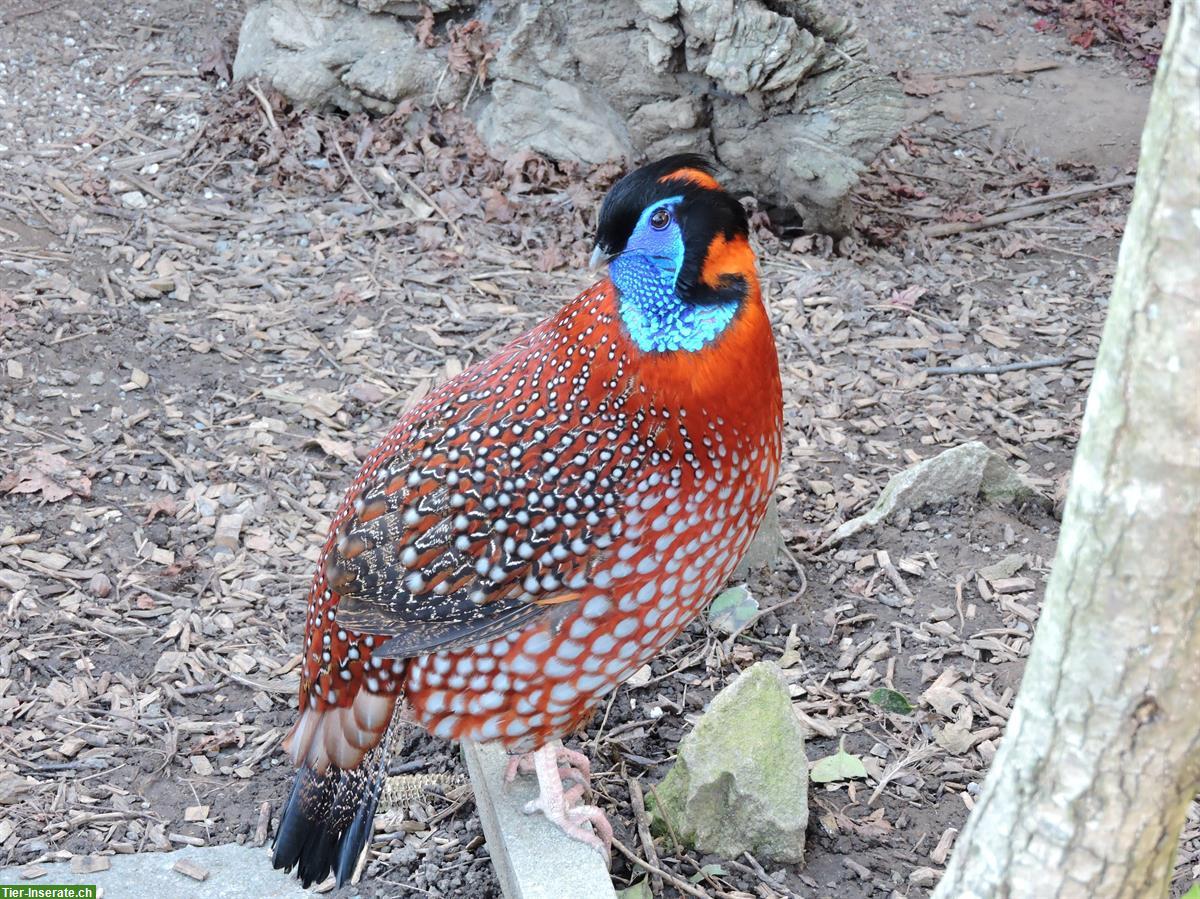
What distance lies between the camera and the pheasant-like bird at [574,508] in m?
2.66

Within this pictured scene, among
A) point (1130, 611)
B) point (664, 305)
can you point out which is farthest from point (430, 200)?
point (1130, 611)

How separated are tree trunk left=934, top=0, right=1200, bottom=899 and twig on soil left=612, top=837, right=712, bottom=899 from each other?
1.22 m

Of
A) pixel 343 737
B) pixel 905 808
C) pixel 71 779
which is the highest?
pixel 343 737

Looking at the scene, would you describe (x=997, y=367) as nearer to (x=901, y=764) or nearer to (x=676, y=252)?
(x=901, y=764)

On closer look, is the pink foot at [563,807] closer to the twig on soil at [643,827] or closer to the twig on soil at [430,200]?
the twig on soil at [643,827]

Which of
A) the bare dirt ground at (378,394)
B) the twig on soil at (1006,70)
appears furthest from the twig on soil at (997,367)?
the twig on soil at (1006,70)

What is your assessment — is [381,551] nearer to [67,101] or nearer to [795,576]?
[795,576]

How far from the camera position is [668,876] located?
9.55 ft

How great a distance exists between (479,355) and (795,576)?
64.1 inches

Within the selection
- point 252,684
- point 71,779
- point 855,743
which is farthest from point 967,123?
point 71,779

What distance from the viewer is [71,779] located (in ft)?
10.7

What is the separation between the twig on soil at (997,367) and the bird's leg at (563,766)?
2339 mm

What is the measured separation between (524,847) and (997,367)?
284 cm

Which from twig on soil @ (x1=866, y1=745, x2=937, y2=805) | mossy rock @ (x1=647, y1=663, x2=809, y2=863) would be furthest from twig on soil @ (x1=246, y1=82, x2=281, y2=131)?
twig on soil @ (x1=866, y1=745, x2=937, y2=805)
